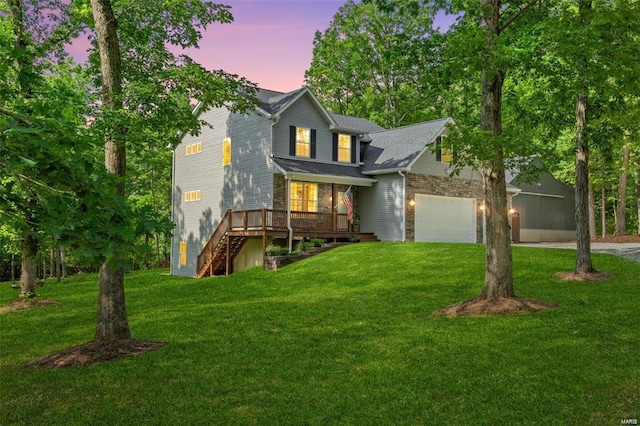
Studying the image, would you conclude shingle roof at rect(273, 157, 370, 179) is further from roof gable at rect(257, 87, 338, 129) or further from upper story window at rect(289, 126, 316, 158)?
roof gable at rect(257, 87, 338, 129)

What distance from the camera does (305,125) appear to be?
85.8ft

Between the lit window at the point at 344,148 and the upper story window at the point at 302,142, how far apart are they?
1.73m

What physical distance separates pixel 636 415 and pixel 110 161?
29.9ft

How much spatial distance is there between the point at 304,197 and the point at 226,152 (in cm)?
505

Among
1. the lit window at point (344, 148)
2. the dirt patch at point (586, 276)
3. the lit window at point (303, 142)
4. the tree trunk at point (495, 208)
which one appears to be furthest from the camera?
the lit window at point (344, 148)

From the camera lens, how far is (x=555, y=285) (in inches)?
552

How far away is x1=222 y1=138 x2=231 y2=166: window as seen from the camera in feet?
89.6

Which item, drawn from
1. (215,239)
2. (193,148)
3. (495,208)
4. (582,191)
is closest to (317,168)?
(215,239)

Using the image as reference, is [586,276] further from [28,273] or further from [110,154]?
[28,273]

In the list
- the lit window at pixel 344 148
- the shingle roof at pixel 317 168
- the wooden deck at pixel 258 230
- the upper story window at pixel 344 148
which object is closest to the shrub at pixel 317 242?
the wooden deck at pixel 258 230

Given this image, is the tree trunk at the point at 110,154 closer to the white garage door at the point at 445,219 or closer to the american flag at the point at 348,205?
the american flag at the point at 348,205

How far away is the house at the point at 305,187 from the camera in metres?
24.6

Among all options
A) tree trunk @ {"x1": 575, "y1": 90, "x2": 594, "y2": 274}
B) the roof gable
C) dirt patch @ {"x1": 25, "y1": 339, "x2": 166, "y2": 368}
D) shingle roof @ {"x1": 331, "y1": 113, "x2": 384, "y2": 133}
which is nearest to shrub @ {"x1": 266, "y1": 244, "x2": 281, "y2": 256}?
the roof gable

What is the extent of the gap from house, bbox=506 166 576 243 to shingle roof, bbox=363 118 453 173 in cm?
824
